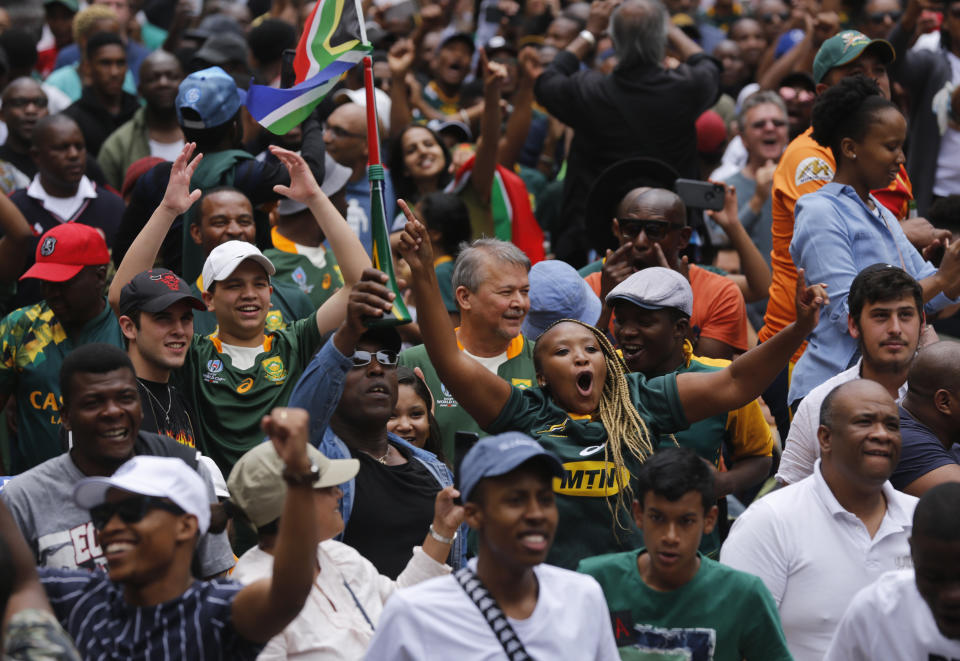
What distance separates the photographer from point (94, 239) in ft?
20.3

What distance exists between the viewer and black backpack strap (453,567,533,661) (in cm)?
370

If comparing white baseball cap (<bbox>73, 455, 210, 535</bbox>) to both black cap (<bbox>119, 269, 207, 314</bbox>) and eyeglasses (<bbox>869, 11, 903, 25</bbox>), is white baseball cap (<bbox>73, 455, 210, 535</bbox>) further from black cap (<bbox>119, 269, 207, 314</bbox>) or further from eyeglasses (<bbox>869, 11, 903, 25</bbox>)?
eyeglasses (<bbox>869, 11, 903, 25</bbox>)

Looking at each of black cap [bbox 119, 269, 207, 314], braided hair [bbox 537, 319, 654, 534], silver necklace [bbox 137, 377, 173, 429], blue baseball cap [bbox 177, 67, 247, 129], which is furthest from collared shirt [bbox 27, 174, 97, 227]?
braided hair [bbox 537, 319, 654, 534]

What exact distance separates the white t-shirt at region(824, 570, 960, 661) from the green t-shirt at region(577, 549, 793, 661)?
22 cm

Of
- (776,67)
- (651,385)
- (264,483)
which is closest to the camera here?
(264,483)

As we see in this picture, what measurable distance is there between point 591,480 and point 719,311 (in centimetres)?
218

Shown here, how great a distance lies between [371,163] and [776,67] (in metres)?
6.20

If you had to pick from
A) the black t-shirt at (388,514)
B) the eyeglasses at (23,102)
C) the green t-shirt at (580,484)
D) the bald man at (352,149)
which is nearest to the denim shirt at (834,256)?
the green t-shirt at (580,484)

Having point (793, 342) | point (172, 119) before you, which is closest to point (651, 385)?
point (793, 342)

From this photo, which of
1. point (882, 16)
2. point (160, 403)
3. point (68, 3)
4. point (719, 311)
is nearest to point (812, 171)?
point (719, 311)

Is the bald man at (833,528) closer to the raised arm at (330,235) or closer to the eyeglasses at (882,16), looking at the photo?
the raised arm at (330,235)

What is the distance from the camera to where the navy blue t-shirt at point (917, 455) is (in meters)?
5.25

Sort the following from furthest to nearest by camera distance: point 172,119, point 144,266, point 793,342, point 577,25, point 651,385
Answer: point 577,25
point 172,119
point 144,266
point 651,385
point 793,342

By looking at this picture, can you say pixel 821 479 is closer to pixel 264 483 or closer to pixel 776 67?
pixel 264 483
